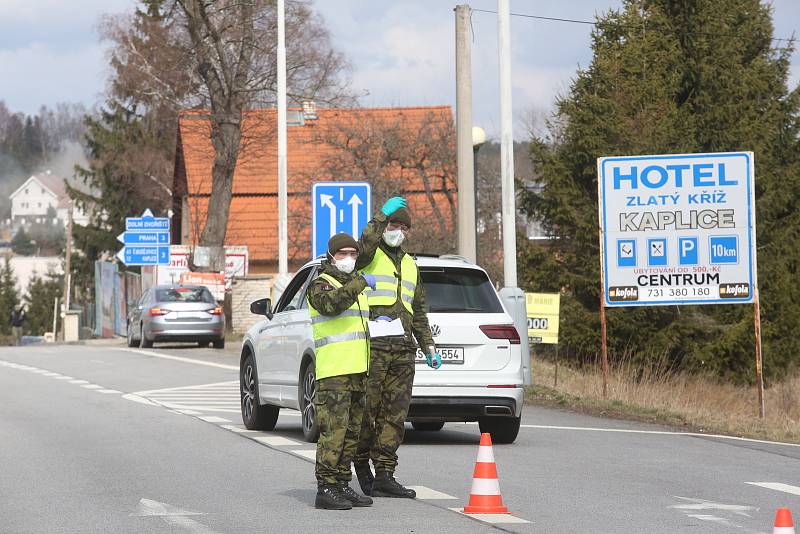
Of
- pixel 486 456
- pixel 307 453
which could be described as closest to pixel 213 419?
pixel 307 453

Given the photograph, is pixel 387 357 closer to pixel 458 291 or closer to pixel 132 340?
pixel 458 291

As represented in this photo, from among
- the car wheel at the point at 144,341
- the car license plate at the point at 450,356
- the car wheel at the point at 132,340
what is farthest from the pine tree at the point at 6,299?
the car license plate at the point at 450,356

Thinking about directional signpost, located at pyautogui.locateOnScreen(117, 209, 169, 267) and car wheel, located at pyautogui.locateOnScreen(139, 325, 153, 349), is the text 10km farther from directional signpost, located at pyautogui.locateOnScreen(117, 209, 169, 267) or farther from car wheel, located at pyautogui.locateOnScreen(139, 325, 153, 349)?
directional signpost, located at pyautogui.locateOnScreen(117, 209, 169, 267)

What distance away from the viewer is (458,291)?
45.9ft

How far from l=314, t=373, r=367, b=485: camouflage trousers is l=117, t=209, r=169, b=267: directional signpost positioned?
130 ft

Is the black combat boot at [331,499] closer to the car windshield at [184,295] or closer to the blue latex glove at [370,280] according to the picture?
the blue latex glove at [370,280]

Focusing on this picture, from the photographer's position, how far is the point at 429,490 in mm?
10625

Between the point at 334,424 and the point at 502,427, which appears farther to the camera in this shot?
the point at 502,427

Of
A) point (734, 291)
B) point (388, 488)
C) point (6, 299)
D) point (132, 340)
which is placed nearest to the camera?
point (388, 488)

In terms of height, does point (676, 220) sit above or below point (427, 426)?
above

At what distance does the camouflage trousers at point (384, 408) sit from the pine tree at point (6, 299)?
118 m

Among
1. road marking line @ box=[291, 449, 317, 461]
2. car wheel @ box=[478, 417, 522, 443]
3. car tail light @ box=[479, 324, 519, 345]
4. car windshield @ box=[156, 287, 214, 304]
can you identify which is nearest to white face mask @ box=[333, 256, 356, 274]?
road marking line @ box=[291, 449, 317, 461]

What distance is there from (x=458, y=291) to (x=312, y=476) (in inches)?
123

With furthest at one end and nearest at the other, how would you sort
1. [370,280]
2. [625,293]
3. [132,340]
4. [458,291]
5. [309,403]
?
[132,340]
[625,293]
[458,291]
[309,403]
[370,280]
